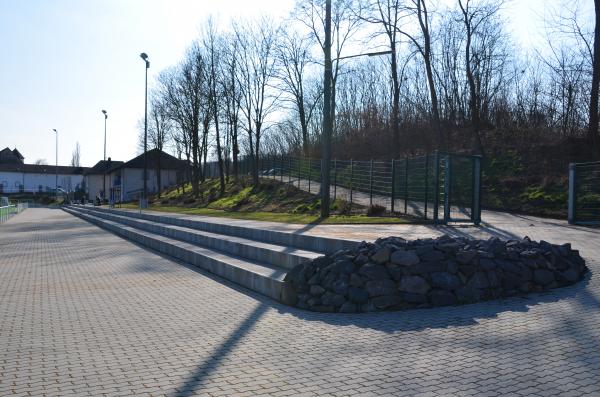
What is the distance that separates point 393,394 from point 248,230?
10.9 metres

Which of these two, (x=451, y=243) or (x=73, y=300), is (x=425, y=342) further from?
(x=73, y=300)

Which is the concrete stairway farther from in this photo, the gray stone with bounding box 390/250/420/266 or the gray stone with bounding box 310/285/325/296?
the gray stone with bounding box 390/250/420/266

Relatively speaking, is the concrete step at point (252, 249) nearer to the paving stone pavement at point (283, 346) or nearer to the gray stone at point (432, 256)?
the paving stone pavement at point (283, 346)

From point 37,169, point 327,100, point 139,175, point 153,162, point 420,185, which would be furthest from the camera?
point 37,169

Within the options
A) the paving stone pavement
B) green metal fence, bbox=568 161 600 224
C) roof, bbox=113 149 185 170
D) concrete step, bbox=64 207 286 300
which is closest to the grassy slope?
concrete step, bbox=64 207 286 300

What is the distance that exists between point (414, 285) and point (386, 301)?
449 millimetres

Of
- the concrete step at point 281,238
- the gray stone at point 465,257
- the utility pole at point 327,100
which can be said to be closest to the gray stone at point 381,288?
the gray stone at point 465,257

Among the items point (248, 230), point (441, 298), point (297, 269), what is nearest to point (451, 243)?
point (441, 298)

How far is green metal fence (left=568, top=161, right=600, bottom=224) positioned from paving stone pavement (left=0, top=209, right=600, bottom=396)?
29.4ft

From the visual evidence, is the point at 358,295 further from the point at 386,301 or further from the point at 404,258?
the point at 404,258

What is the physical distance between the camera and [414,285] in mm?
7062

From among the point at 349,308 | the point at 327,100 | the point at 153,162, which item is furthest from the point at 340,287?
the point at 153,162

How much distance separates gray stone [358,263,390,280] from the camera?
7.14 m

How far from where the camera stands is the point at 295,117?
52375 mm
